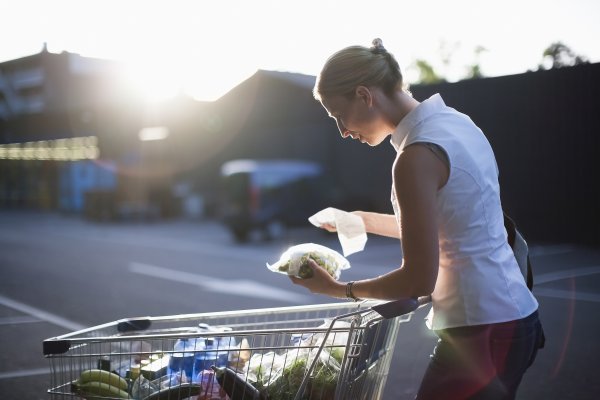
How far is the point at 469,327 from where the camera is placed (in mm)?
2096

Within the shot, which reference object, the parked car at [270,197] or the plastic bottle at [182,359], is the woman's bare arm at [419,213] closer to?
the plastic bottle at [182,359]

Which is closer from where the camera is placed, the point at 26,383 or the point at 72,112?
the point at 26,383

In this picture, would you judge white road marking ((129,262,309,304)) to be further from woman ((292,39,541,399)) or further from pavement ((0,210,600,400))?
woman ((292,39,541,399))

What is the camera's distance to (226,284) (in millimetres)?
11234

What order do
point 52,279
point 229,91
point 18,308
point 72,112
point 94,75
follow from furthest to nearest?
point 94,75, point 229,91, point 72,112, point 52,279, point 18,308

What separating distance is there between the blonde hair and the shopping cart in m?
0.65

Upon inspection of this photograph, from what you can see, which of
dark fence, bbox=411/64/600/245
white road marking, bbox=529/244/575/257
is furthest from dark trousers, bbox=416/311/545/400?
white road marking, bbox=529/244/575/257

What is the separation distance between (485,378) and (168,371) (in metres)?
1.12

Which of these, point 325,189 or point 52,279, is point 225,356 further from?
point 325,189

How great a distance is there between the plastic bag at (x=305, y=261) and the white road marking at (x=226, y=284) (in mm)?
6916

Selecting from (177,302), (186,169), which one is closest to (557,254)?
(177,302)

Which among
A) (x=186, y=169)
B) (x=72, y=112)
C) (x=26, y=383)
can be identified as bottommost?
(x=186, y=169)

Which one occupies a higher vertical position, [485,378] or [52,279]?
[485,378]

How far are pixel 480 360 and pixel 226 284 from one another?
9312mm
